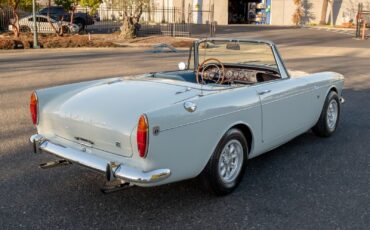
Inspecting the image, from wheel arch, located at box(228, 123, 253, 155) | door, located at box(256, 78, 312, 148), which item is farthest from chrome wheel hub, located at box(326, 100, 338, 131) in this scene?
wheel arch, located at box(228, 123, 253, 155)

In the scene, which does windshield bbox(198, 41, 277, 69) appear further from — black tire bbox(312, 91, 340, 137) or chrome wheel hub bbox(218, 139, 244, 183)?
chrome wheel hub bbox(218, 139, 244, 183)

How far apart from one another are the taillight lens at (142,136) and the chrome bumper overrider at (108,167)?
16cm

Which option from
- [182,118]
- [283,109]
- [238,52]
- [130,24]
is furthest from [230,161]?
[130,24]

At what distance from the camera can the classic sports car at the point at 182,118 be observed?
133 inches

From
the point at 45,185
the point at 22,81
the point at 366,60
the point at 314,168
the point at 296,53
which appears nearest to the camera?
the point at 45,185

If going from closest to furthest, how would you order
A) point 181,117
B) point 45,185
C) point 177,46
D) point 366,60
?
point 181,117, point 45,185, point 366,60, point 177,46

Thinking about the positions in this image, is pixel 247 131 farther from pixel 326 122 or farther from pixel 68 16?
pixel 68 16

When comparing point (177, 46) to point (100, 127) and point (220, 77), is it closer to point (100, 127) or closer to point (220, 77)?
point (220, 77)

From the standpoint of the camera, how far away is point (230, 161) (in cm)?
406

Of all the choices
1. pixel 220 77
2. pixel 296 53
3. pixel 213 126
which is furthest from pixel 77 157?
pixel 296 53

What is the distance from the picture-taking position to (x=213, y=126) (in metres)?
3.73

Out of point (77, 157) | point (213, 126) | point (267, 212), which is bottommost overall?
point (267, 212)

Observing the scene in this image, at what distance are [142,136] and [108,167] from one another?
38 cm

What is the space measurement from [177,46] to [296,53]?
570 cm
